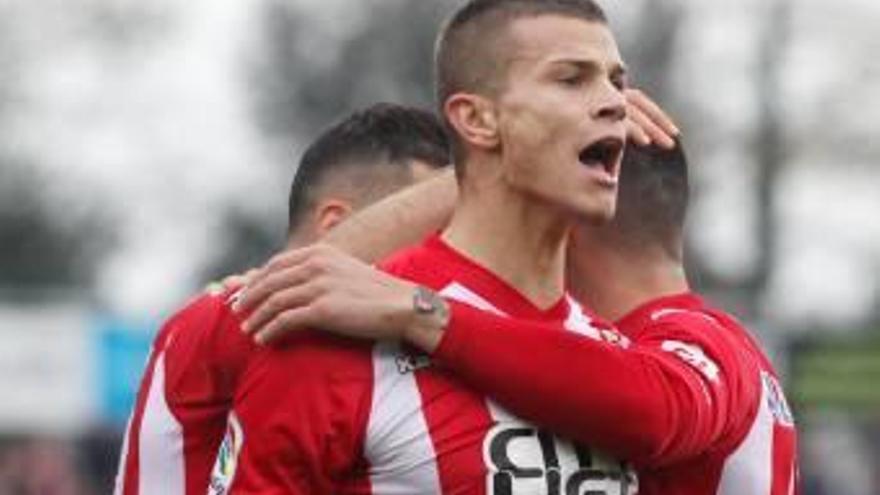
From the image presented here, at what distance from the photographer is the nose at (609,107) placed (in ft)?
20.3

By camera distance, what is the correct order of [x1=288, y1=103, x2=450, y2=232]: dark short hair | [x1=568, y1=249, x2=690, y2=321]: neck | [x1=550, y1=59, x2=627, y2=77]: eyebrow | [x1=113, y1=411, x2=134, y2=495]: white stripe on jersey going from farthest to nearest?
[x1=288, y1=103, x2=450, y2=232]: dark short hair < [x1=113, y1=411, x2=134, y2=495]: white stripe on jersey < [x1=568, y1=249, x2=690, y2=321]: neck < [x1=550, y1=59, x2=627, y2=77]: eyebrow

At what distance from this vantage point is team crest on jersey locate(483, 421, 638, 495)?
239 inches

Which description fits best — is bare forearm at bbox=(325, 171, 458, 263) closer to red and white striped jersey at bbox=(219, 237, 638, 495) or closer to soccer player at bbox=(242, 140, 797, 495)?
soccer player at bbox=(242, 140, 797, 495)

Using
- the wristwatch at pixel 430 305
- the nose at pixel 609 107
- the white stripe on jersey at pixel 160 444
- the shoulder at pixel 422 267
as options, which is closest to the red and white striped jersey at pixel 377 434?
the wristwatch at pixel 430 305

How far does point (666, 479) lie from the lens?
650cm

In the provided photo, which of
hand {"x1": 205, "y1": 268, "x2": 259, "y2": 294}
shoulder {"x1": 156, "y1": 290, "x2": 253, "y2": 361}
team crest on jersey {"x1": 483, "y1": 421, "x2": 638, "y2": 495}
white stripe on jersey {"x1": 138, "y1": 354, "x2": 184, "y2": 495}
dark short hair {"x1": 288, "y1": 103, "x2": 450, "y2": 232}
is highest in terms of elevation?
dark short hair {"x1": 288, "y1": 103, "x2": 450, "y2": 232}

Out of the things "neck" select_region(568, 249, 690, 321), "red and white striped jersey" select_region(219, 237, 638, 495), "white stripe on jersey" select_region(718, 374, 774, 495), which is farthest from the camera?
"neck" select_region(568, 249, 690, 321)

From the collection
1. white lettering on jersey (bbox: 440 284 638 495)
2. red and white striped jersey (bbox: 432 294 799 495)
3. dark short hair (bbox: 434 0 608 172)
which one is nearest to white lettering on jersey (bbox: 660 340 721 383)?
red and white striped jersey (bbox: 432 294 799 495)

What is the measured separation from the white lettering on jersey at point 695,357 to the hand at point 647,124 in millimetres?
550

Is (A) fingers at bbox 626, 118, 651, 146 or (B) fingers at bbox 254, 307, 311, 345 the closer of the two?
(B) fingers at bbox 254, 307, 311, 345

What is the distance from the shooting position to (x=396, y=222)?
22.3ft

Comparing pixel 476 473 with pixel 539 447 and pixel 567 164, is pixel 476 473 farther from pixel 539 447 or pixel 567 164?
pixel 567 164

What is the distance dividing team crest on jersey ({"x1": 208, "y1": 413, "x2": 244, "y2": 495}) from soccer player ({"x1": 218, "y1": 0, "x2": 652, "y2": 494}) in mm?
11

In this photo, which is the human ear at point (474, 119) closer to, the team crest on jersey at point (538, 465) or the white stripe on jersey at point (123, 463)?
the team crest on jersey at point (538, 465)
